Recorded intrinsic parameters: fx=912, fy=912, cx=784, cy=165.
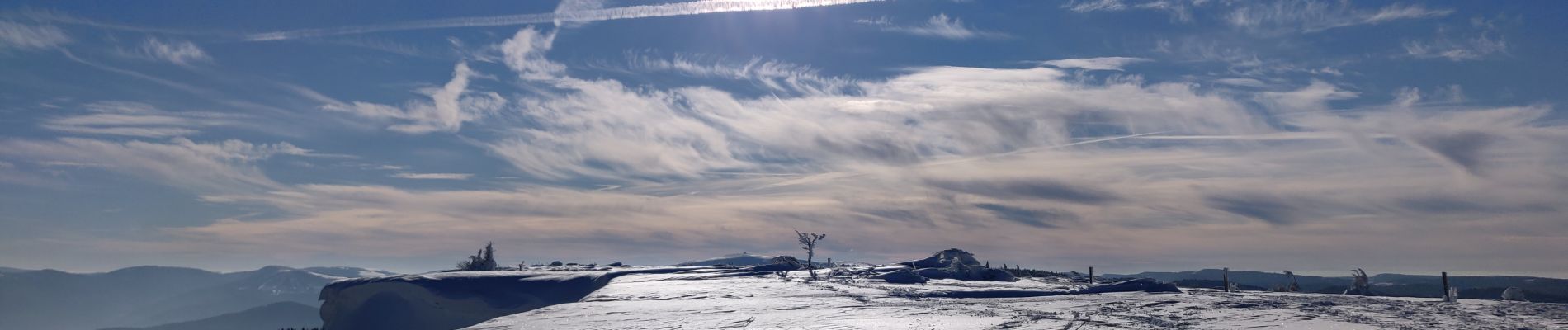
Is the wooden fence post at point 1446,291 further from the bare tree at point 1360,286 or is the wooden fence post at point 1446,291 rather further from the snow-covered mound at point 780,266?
the snow-covered mound at point 780,266

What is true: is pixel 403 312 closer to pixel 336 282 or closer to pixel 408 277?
pixel 408 277

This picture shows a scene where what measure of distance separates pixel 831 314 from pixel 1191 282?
165 ft

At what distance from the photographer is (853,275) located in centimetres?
5197

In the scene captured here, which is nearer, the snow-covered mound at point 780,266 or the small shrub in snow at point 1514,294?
the small shrub in snow at point 1514,294

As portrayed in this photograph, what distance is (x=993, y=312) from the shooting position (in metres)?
28.3

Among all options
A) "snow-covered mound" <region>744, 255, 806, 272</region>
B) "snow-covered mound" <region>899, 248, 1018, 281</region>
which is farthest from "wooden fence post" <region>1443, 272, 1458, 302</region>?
"snow-covered mound" <region>744, 255, 806, 272</region>

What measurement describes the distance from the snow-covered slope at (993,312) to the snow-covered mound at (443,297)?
11.0 meters

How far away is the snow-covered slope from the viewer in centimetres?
2302

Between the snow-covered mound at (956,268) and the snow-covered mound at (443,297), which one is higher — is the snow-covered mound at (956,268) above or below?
above

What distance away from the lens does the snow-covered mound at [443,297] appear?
4909 cm

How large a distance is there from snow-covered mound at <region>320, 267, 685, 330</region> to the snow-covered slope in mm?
11032

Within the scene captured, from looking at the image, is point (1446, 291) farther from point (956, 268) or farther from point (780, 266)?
point (780, 266)

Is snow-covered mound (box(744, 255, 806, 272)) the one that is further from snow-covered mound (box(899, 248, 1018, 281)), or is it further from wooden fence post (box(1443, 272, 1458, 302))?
wooden fence post (box(1443, 272, 1458, 302))

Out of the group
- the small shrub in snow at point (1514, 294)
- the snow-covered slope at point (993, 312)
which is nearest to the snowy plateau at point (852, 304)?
the snow-covered slope at point (993, 312)
